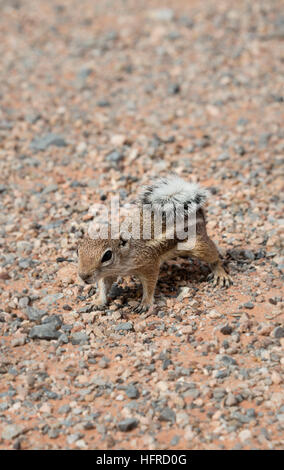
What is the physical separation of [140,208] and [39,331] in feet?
4.26

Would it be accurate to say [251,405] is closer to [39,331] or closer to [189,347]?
[189,347]

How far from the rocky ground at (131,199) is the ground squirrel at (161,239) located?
23 cm

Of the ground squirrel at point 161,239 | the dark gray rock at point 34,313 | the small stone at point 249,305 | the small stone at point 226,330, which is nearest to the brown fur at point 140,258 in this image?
the ground squirrel at point 161,239

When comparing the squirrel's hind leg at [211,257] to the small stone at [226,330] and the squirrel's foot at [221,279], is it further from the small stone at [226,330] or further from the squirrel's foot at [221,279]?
the small stone at [226,330]

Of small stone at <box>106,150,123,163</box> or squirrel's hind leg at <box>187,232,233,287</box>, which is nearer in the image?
squirrel's hind leg at <box>187,232,233,287</box>

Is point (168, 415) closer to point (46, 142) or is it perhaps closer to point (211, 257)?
point (211, 257)

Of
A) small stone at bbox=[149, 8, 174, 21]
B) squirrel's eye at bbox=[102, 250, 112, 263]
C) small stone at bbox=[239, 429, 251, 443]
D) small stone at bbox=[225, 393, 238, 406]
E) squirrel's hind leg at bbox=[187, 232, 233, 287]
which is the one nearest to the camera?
small stone at bbox=[239, 429, 251, 443]

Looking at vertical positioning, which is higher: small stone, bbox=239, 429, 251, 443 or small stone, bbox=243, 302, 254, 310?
small stone, bbox=243, 302, 254, 310

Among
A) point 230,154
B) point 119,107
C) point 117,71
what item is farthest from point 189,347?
point 117,71

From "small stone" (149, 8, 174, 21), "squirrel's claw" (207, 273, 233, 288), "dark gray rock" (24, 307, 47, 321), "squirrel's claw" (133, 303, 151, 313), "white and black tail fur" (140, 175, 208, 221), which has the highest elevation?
"small stone" (149, 8, 174, 21)

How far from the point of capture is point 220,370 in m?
4.21

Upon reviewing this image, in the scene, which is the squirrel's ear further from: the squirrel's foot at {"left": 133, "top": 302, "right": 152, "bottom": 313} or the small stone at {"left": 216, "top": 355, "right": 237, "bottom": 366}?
the small stone at {"left": 216, "top": 355, "right": 237, "bottom": 366}

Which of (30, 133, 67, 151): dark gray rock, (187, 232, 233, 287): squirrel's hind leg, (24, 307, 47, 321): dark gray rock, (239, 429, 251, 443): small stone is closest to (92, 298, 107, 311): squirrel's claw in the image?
(24, 307, 47, 321): dark gray rock

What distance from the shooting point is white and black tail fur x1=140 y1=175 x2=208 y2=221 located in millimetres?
4941
